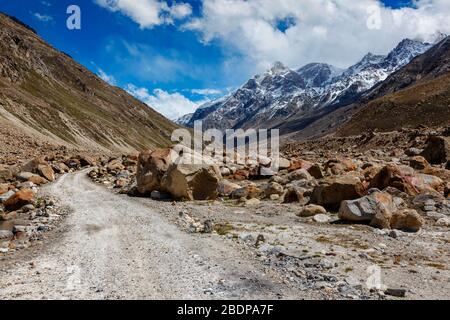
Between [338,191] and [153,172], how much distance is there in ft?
52.1

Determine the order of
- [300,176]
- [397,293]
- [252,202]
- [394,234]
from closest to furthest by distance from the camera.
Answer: [397,293] → [394,234] → [252,202] → [300,176]

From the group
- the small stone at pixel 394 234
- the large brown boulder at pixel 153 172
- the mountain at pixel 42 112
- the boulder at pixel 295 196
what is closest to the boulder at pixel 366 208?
the small stone at pixel 394 234

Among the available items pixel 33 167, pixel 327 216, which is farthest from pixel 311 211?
→ pixel 33 167

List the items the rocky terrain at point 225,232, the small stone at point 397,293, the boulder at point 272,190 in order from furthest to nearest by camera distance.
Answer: the boulder at point 272,190, the rocky terrain at point 225,232, the small stone at point 397,293

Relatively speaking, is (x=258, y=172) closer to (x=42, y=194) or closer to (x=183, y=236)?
(x=42, y=194)

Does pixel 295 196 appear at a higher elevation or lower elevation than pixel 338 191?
lower

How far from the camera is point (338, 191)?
2773 cm

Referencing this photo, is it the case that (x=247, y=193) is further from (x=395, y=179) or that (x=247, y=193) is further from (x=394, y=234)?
(x=394, y=234)

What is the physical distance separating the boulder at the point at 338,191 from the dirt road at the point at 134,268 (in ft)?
33.9

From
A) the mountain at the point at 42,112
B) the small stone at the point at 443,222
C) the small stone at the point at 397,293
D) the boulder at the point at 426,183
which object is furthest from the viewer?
the mountain at the point at 42,112

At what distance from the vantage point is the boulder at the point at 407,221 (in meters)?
21.0

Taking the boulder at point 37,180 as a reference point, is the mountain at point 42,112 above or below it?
above

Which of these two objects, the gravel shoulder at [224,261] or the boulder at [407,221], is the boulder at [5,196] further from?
the boulder at [407,221]

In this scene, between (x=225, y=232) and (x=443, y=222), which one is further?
(x=443, y=222)
